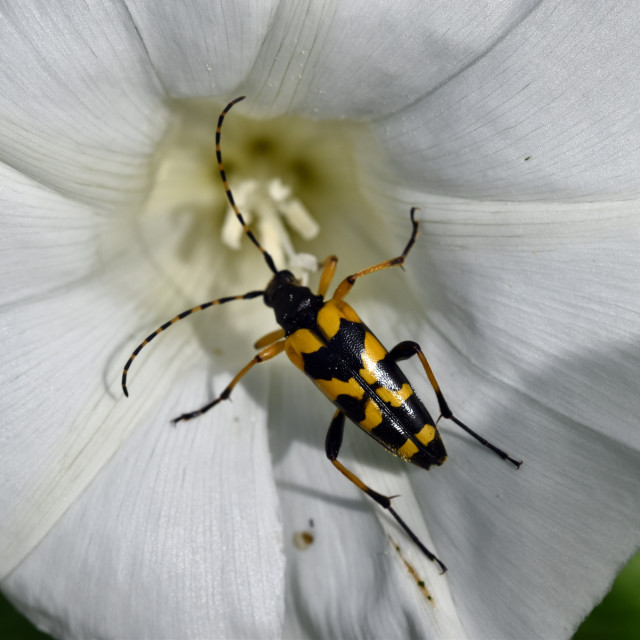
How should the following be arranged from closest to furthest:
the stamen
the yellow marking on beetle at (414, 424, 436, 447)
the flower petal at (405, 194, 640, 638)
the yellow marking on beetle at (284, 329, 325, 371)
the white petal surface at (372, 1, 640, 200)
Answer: the white petal surface at (372, 1, 640, 200), the flower petal at (405, 194, 640, 638), the yellow marking on beetle at (414, 424, 436, 447), the yellow marking on beetle at (284, 329, 325, 371), the stamen

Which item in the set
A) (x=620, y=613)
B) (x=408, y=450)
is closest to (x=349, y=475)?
(x=408, y=450)

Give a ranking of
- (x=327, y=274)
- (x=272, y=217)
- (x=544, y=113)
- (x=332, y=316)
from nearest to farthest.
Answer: (x=544, y=113) → (x=332, y=316) → (x=327, y=274) → (x=272, y=217)

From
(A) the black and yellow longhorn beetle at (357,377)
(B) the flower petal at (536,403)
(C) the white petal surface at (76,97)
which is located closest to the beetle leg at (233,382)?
(A) the black and yellow longhorn beetle at (357,377)

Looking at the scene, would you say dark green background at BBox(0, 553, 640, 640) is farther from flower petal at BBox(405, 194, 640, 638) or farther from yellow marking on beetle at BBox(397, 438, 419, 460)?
yellow marking on beetle at BBox(397, 438, 419, 460)

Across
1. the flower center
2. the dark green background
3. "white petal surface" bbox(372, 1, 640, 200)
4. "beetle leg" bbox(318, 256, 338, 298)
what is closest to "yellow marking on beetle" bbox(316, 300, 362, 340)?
"beetle leg" bbox(318, 256, 338, 298)

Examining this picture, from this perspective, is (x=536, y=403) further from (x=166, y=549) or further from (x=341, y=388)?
(x=166, y=549)

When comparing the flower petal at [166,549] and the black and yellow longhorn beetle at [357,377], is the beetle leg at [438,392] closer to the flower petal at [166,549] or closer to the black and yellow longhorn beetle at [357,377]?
the black and yellow longhorn beetle at [357,377]
